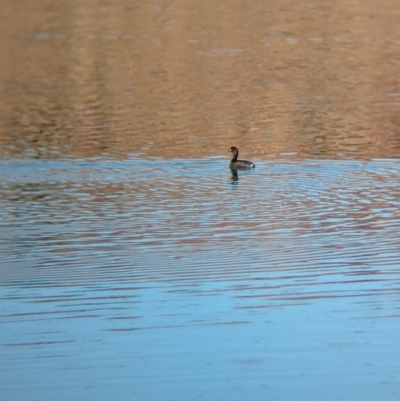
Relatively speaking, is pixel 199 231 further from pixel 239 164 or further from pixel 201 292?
pixel 239 164

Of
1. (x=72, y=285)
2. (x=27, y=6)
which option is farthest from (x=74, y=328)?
(x=27, y=6)

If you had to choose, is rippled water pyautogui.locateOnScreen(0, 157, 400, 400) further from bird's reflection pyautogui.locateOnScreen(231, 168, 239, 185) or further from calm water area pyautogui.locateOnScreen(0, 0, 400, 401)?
bird's reflection pyautogui.locateOnScreen(231, 168, 239, 185)

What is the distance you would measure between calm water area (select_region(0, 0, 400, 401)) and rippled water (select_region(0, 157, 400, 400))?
0.03m

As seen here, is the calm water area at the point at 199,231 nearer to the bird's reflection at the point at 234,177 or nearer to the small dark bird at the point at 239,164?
the bird's reflection at the point at 234,177

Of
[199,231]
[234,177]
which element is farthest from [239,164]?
[199,231]

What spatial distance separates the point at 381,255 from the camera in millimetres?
11664

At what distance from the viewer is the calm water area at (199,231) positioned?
833 cm

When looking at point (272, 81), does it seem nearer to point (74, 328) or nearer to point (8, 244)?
point (8, 244)

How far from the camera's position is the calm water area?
8.33m

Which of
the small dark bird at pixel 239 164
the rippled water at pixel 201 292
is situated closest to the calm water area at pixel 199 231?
the rippled water at pixel 201 292

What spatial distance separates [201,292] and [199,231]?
123 inches

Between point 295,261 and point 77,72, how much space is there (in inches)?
903

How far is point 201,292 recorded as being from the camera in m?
10.1

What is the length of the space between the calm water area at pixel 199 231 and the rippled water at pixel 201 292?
1.0 inches
